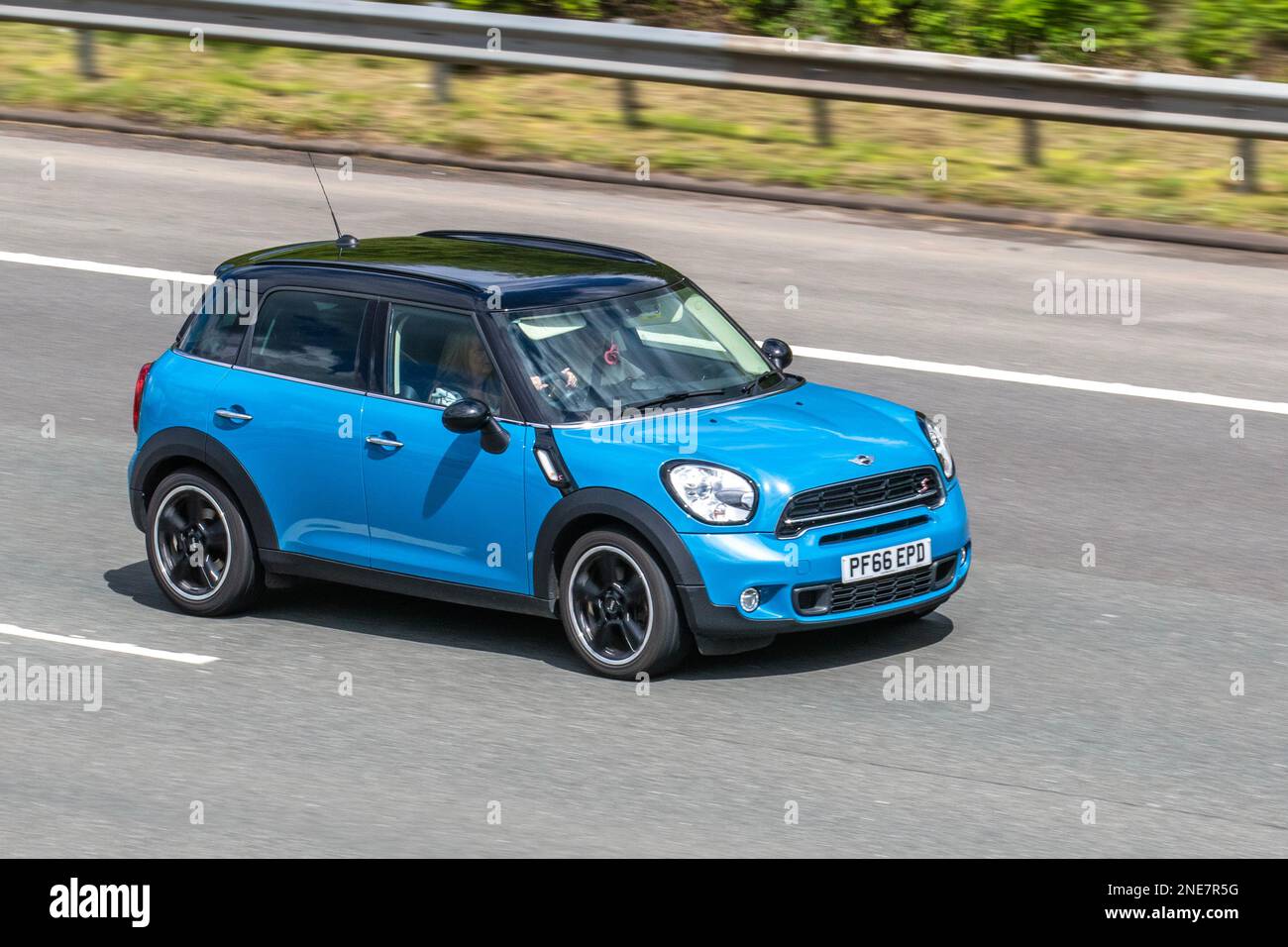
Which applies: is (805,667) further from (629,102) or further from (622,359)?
(629,102)

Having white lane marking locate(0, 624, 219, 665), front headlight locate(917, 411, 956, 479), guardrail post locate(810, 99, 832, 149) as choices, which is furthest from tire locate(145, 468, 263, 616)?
guardrail post locate(810, 99, 832, 149)

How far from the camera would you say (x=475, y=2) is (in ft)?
66.4

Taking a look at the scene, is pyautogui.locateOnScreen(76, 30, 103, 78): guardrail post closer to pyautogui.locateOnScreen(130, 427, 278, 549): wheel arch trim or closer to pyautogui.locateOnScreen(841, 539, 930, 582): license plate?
pyautogui.locateOnScreen(130, 427, 278, 549): wheel arch trim

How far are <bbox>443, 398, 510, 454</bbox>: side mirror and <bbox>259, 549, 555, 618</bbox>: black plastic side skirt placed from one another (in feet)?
2.00

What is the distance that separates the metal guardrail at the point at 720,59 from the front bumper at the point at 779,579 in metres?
8.45

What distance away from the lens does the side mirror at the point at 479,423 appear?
8305 millimetres

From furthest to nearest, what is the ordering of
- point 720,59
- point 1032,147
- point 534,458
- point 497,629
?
1. point 720,59
2. point 1032,147
3. point 497,629
4. point 534,458

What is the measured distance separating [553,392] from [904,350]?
16.3ft

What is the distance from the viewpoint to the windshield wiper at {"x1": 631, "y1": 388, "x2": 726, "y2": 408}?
8500mm

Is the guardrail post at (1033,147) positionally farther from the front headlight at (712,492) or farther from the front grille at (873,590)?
the front headlight at (712,492)

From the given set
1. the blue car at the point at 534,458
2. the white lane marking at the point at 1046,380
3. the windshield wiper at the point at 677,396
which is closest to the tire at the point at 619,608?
the blue car at the point at 534,458

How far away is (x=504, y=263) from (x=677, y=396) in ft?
3.73

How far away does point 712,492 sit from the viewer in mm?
8000

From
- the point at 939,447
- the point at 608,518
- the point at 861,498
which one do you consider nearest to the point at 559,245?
the point at 608,518
